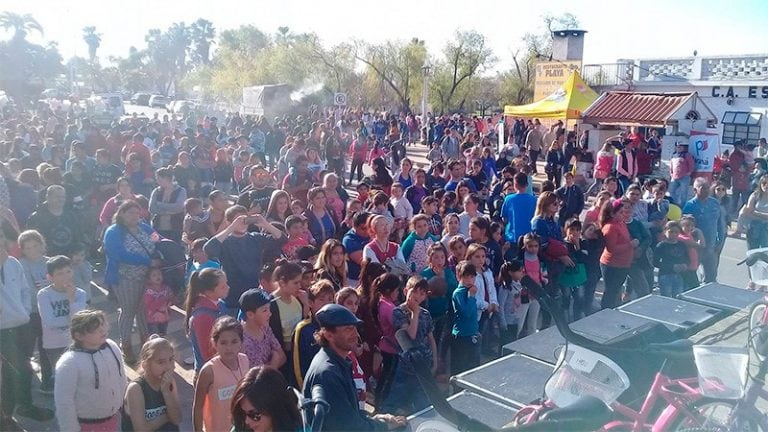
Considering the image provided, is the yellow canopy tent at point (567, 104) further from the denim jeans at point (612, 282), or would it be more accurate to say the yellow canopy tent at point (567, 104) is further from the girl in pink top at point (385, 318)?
the girl in pink top at point (385, 318)

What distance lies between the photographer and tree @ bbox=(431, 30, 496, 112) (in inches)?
1666

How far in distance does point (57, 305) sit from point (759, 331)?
4.90m

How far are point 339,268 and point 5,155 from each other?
1005cm

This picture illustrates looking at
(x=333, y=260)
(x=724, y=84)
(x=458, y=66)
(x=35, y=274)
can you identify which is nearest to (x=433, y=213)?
(x=333, y=260)

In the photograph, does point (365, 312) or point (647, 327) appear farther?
point (365, 312)

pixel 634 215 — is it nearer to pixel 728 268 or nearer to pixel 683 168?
pixel 728 268

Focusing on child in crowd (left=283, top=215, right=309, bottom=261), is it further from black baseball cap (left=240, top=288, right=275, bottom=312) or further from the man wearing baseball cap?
the man wearing baseball cap

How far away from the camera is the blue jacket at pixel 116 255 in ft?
19.5

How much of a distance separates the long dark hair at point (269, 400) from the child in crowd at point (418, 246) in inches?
143

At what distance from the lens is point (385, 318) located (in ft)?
16.0

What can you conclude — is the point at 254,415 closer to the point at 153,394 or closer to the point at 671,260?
the point at 153,394

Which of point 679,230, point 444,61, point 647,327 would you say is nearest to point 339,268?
point 647,327

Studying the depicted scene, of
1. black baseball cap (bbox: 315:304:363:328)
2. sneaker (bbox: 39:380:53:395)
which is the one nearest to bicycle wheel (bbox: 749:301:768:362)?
black baseball cap (bbox: 315:304:363:328)

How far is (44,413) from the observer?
5.14 m
